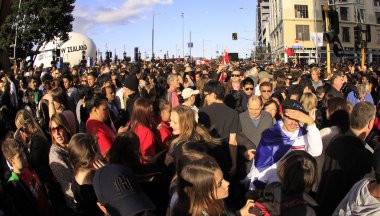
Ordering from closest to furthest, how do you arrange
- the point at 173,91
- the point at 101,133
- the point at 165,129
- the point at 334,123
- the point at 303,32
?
the point at 334,123 → the point at 101,133 → the point at 165,129 → the point at 173,91 → the point at 303,32

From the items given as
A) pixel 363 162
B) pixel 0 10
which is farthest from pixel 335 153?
pixel 0 10

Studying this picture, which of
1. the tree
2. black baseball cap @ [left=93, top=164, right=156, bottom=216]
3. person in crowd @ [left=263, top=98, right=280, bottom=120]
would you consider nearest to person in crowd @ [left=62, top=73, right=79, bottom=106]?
person in crowd @ [left=263, top=98, right=280, bottom=120]

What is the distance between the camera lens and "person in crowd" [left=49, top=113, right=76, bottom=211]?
14.4ft

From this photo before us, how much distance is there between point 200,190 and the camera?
2824 millimetres

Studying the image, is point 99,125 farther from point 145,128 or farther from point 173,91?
point 173,91

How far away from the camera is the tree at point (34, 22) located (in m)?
37.9

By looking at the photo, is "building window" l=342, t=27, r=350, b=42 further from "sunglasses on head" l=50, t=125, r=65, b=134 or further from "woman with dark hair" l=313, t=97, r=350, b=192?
"sunglasses on head" l=50, t=125, r=65, b=134

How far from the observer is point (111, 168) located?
2809 millimetres

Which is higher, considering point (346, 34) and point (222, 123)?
point (346, 34)

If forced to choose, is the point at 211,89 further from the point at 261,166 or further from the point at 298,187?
the point at 298,187

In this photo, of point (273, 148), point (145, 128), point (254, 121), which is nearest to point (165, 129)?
point (145, 128)

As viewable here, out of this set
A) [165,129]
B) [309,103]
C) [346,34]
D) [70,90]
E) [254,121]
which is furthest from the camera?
[346,34]

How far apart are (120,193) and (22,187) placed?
1.48m

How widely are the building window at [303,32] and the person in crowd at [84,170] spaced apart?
69.4 m
